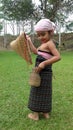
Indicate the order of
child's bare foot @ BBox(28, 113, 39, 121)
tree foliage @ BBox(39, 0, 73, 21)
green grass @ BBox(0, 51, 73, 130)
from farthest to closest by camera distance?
tree foliage @ BBox(39, 0, 73, 21), child's bare foot @ BBox(28, 113, 39, 121), green grass @ BBox(0, 51, 73, 130)

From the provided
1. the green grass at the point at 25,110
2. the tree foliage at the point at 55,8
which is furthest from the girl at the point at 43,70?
the tree foliage at the point at 55,8

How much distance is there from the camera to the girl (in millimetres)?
3756

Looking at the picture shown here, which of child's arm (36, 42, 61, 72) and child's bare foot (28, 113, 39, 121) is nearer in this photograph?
child's arm (36, 42, 61, 72)

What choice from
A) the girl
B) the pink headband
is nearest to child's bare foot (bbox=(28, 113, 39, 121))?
the girl

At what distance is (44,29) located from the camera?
3752 millimetres

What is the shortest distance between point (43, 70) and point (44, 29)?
19.9 inches

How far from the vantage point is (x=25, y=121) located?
3.79m

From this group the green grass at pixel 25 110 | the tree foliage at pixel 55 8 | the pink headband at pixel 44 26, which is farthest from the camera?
the tree foliage at pixel 55 8

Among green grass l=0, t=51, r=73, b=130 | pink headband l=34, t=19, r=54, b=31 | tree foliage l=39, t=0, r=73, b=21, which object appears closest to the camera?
green grass l=0, t=51, r=73, b=130

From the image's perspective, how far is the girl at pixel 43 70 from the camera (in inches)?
148

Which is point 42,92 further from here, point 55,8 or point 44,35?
point 55,8

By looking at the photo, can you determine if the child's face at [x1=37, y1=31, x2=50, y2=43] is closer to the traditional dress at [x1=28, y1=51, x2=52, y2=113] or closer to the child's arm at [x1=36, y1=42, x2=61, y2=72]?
the child's arm at [x1=36, y1=42, x2=61, y2=72]

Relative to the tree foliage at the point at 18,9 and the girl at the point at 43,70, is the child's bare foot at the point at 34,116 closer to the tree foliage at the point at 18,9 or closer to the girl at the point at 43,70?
the girl at the point at 43,70

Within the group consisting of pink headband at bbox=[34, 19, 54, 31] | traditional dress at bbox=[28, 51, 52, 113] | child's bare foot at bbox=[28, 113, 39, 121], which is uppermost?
pink headband at bbox=[34, 19, 54, 31]
